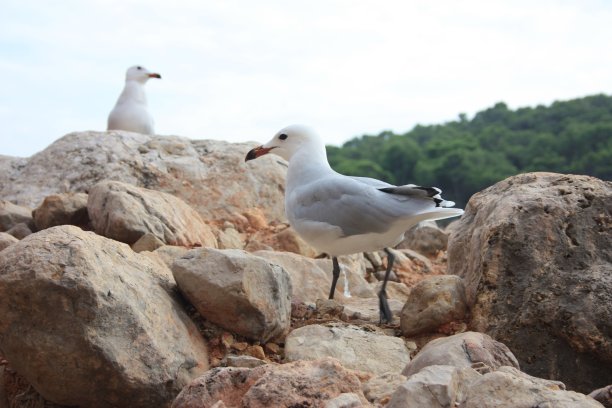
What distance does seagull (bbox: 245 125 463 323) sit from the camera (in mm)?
5879

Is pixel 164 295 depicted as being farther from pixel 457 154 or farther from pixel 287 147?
pixel 457 154

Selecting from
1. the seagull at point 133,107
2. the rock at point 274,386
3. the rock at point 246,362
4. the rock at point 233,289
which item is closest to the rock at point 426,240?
the seagull at point 133,107

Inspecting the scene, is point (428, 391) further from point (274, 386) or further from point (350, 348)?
point (350, 348)

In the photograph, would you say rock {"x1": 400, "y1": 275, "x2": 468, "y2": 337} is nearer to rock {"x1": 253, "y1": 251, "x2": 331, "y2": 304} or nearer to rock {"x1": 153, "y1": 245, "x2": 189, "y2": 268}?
rock {"x1": 253, "y1": 251, "x2": 331, "y2": 304}

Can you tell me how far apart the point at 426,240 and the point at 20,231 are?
16.1ft

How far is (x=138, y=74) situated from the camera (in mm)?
12727

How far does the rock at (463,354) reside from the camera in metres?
3.99

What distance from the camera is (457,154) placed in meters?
29.5

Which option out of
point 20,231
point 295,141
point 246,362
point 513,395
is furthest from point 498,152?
point 513,395

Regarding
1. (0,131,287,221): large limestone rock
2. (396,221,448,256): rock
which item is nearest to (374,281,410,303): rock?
(0,131,287,221): large limestone rock

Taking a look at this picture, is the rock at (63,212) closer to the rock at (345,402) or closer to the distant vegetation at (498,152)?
the rock at (345,402)

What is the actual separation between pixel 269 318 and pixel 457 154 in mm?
25291

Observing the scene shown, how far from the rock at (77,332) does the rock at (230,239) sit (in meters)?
3.69

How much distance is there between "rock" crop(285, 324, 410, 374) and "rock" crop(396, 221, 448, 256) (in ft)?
16.1
